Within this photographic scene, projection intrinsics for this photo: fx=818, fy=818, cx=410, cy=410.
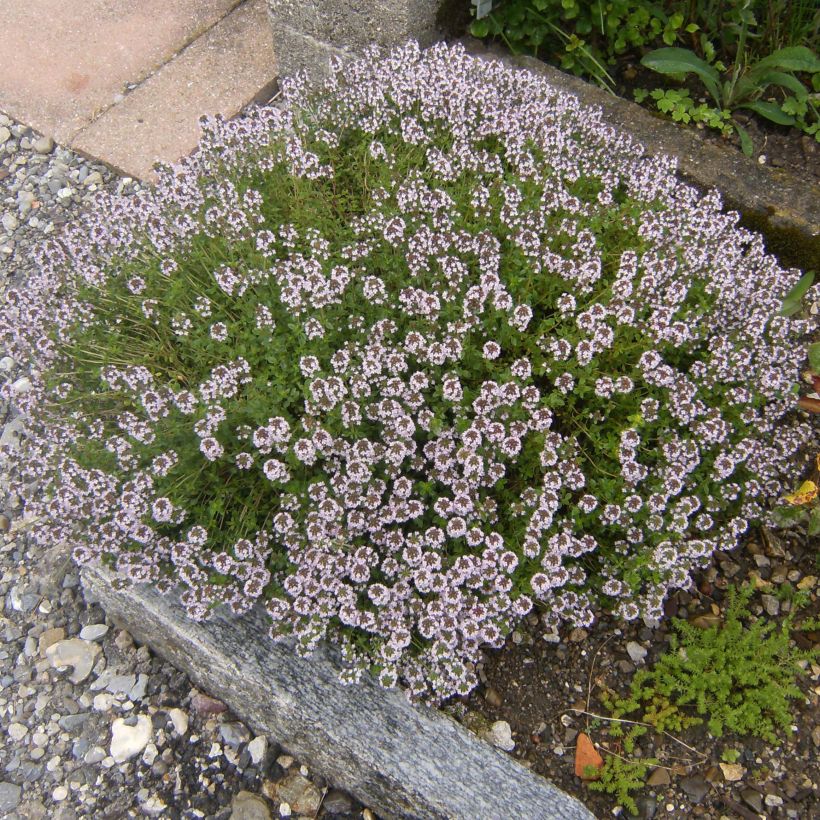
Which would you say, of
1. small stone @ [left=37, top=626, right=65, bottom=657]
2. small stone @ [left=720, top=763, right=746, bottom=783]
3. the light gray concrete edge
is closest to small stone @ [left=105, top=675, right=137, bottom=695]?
small stone @ [left=37, top=626, right=65, bottom=657]

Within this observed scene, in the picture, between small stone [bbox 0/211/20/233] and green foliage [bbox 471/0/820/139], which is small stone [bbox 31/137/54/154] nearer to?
small stone [bbox 0/211/20/233]

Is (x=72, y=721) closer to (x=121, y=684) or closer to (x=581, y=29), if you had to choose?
(x=121, y=684)

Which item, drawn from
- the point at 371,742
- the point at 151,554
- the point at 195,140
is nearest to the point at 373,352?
the point at 151,554

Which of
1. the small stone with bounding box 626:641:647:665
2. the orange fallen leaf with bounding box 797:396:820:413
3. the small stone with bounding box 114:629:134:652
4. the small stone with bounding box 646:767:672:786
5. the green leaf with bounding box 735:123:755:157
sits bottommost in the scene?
the small stone with bounding box 114:629:134:652

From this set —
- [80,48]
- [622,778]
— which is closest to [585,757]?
[622,778]

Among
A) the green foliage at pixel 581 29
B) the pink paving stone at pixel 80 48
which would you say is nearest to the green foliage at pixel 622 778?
the green foliage at pixel 581 29

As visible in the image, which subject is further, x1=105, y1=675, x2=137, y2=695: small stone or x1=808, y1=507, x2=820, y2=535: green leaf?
x1=105, y1=675, x2=137, y2=695: small stone

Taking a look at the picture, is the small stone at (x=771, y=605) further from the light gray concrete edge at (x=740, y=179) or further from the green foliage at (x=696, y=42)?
the green foliage at (x=696, y=42)
